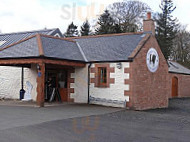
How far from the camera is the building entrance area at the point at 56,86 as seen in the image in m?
18.1

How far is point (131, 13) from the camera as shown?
39.8m

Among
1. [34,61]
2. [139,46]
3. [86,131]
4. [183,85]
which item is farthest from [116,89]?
[183,85]

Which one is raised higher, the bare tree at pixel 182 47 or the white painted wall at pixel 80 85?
the bare tree at pixel 182 47

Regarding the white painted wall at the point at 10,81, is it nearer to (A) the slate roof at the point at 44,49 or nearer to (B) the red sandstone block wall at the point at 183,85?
(A) the slate roof at the point at 44,49

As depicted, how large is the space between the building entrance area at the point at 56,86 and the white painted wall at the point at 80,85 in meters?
0.69

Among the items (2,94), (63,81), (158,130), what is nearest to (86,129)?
(158,130)

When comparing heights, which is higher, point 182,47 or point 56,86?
point 182,47

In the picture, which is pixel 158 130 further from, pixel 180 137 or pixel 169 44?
pixel 169 44

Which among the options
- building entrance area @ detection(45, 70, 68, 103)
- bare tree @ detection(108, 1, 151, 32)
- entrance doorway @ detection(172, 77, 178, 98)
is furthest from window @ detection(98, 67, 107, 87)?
bare tree @ detection(108, 1, 151, 32)

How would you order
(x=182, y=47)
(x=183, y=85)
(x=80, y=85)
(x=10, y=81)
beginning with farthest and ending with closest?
1. (x=182, y=47)
2. (x=183, y=85)
3. (x=10, y=81)
4. (x=80, y=85)

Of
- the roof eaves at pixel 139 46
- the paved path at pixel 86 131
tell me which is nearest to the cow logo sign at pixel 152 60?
the roof eaves at pixel 139 46

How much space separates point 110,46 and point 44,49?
4.83 meters

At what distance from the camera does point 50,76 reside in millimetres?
18828

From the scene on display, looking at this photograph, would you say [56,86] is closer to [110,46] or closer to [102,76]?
[102,76]
